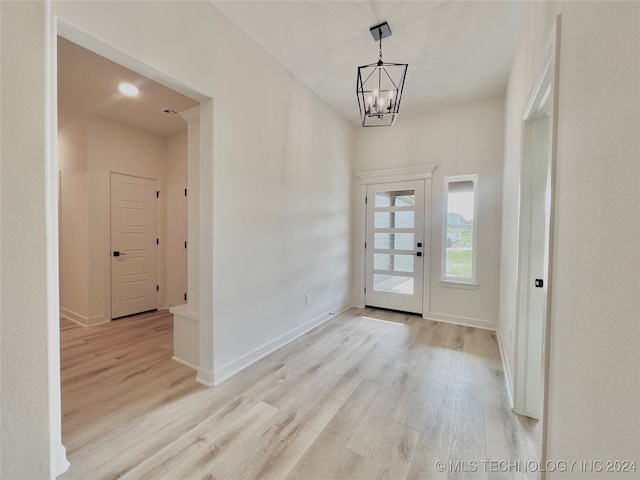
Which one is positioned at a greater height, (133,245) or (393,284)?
(133,245)

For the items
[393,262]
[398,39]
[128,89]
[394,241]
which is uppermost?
[398,39]

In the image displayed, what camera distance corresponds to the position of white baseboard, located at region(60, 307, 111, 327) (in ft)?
11.9

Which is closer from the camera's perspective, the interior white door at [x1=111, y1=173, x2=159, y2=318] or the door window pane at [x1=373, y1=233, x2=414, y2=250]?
the interior white door at [x1=111, y1=173, x2=159, y2=318]

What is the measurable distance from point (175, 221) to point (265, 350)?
9.79 feet

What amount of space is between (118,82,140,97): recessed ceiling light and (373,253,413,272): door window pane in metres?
3.87

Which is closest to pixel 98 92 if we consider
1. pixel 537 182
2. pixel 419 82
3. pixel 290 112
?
pixel 290 112

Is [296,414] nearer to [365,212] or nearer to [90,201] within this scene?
[365,212]

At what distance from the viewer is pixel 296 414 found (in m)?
1.87

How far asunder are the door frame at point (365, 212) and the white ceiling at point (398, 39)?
1.09 meters

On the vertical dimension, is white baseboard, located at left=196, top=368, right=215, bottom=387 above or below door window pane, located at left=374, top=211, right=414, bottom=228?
below

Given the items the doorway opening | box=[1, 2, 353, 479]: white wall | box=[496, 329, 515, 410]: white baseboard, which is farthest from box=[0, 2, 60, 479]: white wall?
box=[496, 329, 515, 410]: white baseboard

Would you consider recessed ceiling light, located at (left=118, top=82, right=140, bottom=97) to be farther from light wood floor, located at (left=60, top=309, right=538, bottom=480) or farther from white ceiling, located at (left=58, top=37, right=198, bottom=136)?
light wood floor, located at (left=60, top=309, right=538, bottom=480)

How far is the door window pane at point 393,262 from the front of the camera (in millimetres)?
4125

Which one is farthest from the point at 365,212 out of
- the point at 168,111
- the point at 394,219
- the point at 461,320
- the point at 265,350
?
the point at 168,111
